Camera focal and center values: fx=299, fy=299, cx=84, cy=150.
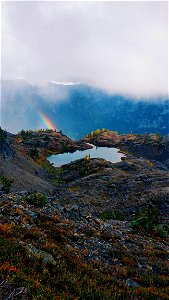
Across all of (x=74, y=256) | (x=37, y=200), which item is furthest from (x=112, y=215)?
(x=74, y=256)

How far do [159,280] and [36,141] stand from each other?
6575 inches

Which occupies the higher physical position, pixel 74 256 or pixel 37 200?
pixel 37 200

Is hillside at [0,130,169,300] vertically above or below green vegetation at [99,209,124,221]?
below

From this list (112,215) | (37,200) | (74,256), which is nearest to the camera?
(74,256)

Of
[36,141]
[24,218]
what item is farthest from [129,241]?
[36,141]

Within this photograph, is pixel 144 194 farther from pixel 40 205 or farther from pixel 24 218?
pixel 24 218

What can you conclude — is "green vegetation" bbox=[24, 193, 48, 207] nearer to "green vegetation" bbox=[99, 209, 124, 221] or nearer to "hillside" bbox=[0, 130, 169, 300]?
"hillside" bbox=[0, 130, 169, 300]

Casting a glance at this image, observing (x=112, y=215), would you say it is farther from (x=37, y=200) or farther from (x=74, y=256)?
(x=74, y=256)

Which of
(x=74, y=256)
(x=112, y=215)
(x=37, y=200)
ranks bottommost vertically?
(x=74, y=256)

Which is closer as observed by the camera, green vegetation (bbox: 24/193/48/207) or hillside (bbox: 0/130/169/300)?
hillside (bbox: 0/130/169/300)

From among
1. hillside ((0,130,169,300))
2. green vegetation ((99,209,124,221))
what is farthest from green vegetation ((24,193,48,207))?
green vegetation ((99,209,124,221))

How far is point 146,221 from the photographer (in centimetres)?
3416

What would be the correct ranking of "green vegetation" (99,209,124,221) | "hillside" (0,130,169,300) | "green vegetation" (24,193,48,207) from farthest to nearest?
1. "green vegetation" (99,209,124,221)
2. "green vegetation" (24,193,48,207)
3. "hillside" (0,130,169,300)

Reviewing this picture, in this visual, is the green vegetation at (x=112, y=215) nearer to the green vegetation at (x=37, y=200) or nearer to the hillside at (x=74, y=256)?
the hillside at (x=74, y=256)
